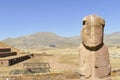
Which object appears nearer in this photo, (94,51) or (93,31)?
(93,31)

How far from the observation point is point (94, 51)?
1029 cm

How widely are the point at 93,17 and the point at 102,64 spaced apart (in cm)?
172

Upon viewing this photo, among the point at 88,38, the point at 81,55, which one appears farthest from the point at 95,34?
the point at 81,55

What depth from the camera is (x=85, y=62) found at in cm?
1038

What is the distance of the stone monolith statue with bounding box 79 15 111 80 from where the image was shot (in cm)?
1022

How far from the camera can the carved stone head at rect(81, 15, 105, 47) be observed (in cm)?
1019

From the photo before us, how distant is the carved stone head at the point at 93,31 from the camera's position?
10.2 m

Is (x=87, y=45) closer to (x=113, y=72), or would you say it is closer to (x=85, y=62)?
(x=85, y=62)

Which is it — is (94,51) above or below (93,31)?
below

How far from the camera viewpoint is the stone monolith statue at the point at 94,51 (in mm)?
10216

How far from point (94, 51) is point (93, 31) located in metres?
0.72

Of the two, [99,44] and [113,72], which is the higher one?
[99,44]

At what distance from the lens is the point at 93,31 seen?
10188 millimetres

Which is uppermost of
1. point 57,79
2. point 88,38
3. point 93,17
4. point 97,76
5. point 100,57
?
point 93,17
